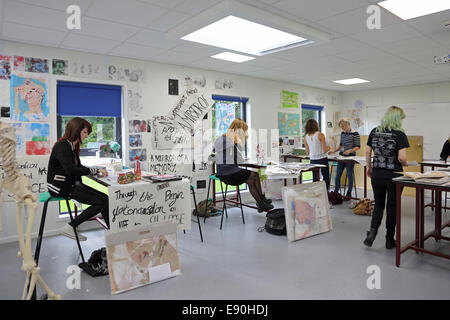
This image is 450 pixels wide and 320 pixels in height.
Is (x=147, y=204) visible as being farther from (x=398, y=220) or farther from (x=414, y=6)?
(x=414, y=6)

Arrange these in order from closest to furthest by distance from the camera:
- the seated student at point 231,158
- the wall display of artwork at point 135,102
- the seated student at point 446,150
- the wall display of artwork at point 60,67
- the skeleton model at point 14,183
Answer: the skeleton model at point 14,183, the wall display of artwork at point 60,67, the seated student at point 231,158, the wall display of artwork at point 135,102, the seated student at point 446,150

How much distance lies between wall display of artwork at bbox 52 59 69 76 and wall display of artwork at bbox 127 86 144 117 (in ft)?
2.58

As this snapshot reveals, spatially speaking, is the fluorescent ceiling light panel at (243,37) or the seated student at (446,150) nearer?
the fluorescent ceiling light panel at (243,37)

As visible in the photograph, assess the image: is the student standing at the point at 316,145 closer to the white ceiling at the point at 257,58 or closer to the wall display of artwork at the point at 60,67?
the white ceiling at the point at 257,58

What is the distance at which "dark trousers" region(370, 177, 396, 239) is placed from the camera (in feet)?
10.0

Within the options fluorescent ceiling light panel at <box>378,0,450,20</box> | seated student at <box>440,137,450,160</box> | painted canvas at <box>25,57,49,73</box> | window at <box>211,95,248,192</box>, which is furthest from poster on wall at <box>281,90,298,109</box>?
painted canvas at <box>25,57,49,73</box>

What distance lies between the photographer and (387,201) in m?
3.13

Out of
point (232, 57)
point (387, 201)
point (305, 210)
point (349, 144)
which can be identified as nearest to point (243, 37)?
point (232, 57)

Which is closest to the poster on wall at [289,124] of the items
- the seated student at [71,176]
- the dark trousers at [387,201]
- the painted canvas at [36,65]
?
the dark trousers at [387,201]

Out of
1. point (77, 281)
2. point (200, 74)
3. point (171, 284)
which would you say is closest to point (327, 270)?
point (171, 284)

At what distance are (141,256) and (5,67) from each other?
2.73 m

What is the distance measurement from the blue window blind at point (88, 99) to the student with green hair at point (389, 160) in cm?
321

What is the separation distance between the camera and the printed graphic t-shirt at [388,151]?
3047 millimetres
